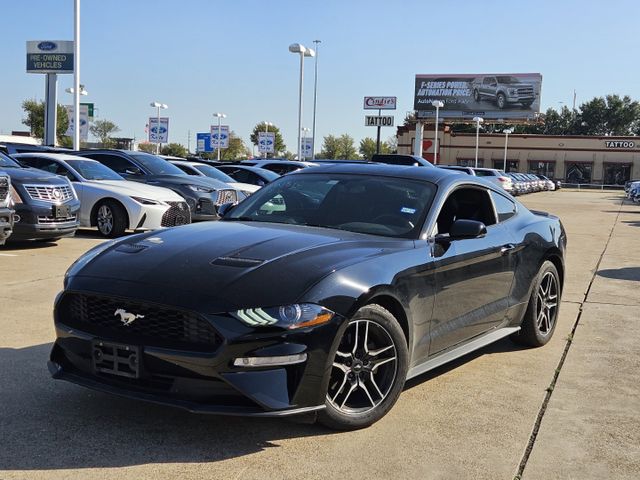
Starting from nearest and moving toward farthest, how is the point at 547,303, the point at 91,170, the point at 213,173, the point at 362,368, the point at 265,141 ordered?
1. the point at 362,368
2. the point at 547,303
3. the point at 91,170
4. the point at 213,173
5. the point at 265,141

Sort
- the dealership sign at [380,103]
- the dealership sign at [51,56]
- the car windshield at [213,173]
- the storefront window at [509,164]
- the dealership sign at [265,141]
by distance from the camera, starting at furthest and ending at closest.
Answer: the storefront window at [509,164], the dealership sign at [380,103], the dealership sign at [265,141], the dealership sign at [51,56], the car windshield at [213,173]

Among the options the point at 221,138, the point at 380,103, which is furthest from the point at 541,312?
the point at 380,103

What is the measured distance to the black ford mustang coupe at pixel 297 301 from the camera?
3.37 meters

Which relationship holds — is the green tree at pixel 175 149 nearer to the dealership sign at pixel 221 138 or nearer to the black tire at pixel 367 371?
the dealership sign at pixel 221 138

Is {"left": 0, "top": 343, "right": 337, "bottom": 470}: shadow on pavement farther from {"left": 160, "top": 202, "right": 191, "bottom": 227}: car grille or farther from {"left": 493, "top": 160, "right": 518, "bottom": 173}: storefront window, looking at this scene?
{"left": 493, "top": 160, "right": 518, "bottom": 173}: storefront window

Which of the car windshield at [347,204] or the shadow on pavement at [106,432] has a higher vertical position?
the car windshield at [347,204]

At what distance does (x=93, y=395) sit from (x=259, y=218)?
163 centimetres

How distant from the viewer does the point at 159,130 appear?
143 feet

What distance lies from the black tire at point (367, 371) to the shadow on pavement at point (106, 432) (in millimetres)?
189

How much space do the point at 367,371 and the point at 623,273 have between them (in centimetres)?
740

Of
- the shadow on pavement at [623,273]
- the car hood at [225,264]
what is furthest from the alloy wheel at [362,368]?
the shadow on pavement at [623,273]

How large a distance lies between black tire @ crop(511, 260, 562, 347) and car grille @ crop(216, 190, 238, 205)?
9.39 metres

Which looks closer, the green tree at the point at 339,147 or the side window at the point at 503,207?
the side window at the point at 503,207

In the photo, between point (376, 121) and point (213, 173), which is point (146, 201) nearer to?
point (213, 173)
